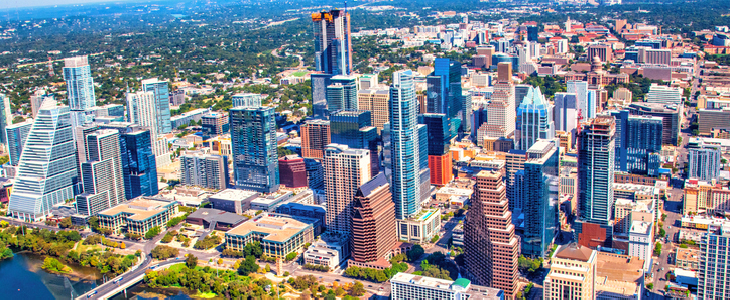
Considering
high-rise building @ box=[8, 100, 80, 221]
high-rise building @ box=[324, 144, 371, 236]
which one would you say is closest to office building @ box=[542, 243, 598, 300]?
high-rise building @ box=[324, 144, 371, 236]

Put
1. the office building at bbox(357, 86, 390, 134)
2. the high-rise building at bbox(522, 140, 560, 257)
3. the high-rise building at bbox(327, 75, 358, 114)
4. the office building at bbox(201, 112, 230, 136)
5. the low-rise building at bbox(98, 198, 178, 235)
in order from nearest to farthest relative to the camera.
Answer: the high-rise building at bbox(522, 140, 560, 257) → the low-rise building at bbox(98, 198, 178, 235) → the office building at bbox(357, 86, 390, 134) → the high-rise building at bbox(327, 75, 358, 114) → the office building at bbox(201, 112, 230, 136)

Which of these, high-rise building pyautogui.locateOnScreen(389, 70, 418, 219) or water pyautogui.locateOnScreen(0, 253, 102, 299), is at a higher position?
high-rise building pyautogui.locateOnScreen(389, 70, 418, 219)

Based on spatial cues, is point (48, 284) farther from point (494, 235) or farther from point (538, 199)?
point (538, 199)

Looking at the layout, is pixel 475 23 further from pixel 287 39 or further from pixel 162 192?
pixel 162 192

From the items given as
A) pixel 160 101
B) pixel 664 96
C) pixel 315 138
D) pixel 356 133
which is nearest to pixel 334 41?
pixel 315 138

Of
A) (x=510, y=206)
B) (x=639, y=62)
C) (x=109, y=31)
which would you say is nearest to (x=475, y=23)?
(x=639, y=62)

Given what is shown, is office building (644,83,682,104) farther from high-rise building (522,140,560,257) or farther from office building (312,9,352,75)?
high-rise building (522,140,560,257)
